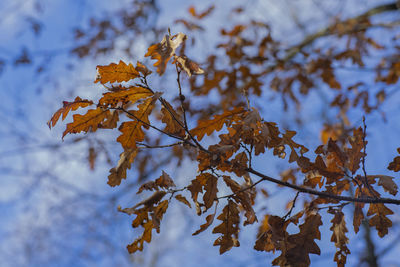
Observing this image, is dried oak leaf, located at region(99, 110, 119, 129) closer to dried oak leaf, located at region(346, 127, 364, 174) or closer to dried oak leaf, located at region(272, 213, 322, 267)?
dried oak leaf, located at region(272, 213, 322, 267)

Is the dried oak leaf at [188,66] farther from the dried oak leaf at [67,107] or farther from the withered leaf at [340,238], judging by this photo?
the withered leaf at [340,238]

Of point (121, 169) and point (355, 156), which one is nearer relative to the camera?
point (121, 169)

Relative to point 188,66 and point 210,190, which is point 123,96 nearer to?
point 188,66

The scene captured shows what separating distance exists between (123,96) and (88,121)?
0.53 feet

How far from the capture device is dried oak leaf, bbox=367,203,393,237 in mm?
1114

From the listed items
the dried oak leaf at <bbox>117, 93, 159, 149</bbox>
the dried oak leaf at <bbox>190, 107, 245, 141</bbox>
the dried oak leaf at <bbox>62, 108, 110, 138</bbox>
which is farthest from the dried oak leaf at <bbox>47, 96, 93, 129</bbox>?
the dried oak leaf at <bbox>190, 107, 245, 141</bbox>

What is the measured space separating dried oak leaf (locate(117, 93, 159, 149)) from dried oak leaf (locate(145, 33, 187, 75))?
144 millimetres

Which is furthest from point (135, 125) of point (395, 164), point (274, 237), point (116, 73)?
point (395, 164)

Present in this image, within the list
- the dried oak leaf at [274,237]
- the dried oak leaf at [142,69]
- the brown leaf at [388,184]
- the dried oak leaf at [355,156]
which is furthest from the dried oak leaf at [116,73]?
the brown leaf at [388,184]

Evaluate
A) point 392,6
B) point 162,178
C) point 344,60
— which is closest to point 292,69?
point 344,60

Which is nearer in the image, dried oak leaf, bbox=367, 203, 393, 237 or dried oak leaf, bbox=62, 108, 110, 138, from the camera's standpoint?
dried oak leaf, bbox=62, 108, 110, 138

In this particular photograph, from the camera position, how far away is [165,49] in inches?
40.9

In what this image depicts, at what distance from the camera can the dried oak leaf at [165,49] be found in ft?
3.29

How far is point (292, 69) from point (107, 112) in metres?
2.82
